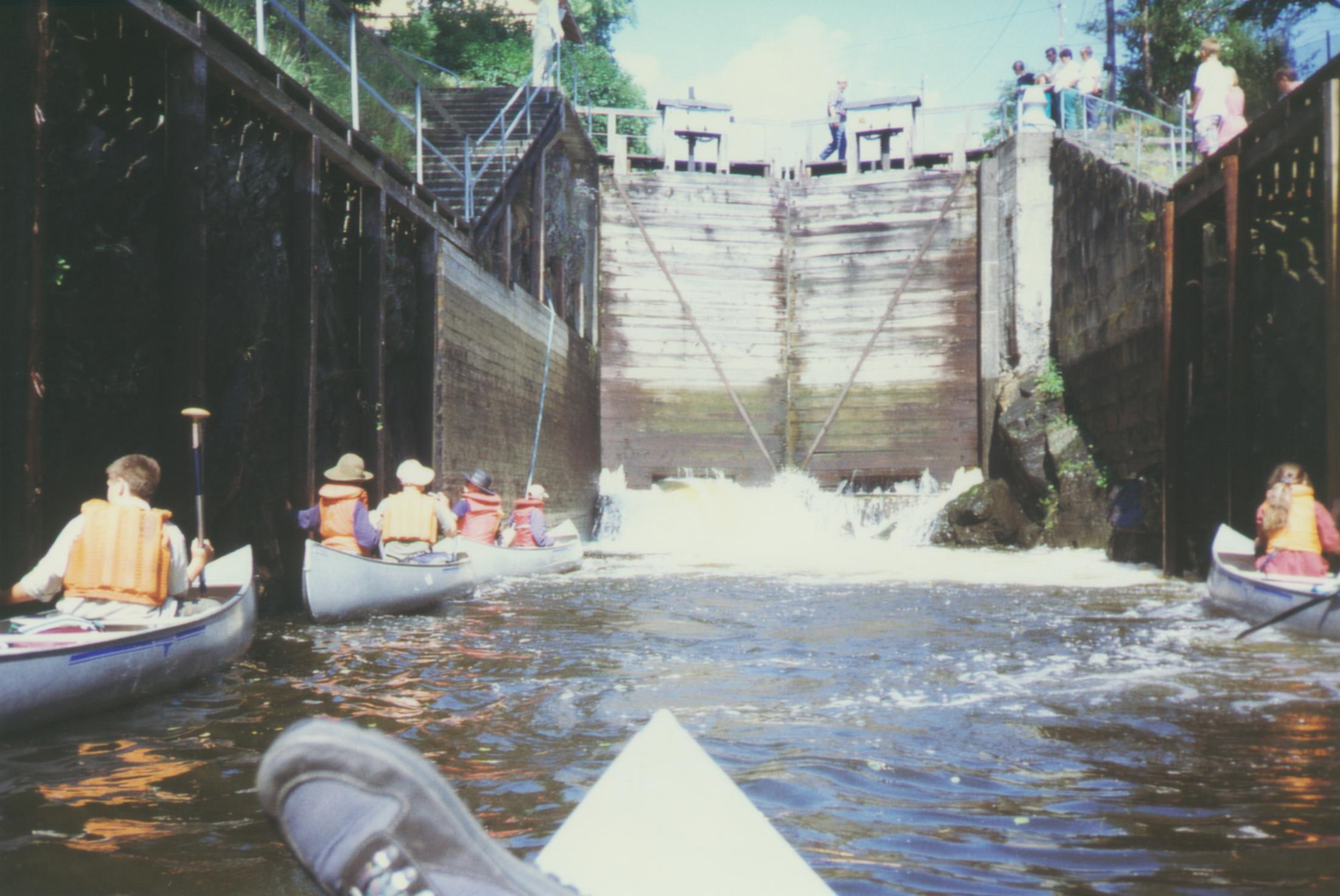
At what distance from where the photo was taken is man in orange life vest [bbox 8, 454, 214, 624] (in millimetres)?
4914

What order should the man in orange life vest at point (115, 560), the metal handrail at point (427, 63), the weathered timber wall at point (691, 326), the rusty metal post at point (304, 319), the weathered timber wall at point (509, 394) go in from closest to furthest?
the man in orange life vest at point (115, 560)
the rusty metal post at point (304, 319)
the weathered timber wall at point (509, 394)
the metal handrail at point (427, 63)
the weathered timber wall at point (691, 326)

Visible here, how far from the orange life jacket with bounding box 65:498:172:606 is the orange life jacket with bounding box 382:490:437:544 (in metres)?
4.18

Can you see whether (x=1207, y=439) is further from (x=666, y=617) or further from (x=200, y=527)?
(x=200, y=527)

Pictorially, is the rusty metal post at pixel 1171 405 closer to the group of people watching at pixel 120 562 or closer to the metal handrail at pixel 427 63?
the metal handrail at pixel 427 63

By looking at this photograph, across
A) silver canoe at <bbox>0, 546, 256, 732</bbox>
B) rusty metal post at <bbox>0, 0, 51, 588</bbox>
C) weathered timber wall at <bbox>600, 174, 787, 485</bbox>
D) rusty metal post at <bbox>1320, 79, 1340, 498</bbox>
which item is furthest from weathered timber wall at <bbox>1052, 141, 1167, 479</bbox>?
rusty metal post at <bbox>0, 0, 51, 588</bbox>

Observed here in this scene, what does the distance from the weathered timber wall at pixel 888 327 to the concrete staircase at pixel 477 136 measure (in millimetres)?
6029

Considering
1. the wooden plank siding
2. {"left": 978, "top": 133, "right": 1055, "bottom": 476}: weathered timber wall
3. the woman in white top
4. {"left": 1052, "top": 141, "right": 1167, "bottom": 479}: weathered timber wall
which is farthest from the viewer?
the wooden plank siding

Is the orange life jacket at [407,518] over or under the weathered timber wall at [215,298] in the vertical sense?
under

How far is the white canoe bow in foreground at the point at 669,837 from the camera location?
5.55ft

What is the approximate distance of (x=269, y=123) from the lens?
8.56 metres

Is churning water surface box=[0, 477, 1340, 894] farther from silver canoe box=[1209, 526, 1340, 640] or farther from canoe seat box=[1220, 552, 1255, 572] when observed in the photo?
canoe seat box=[1220, 552, 1255, 572]

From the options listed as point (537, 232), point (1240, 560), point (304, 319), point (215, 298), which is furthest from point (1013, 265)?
point (215, 298)

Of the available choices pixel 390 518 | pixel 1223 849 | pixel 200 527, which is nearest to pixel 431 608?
pixel 390 518

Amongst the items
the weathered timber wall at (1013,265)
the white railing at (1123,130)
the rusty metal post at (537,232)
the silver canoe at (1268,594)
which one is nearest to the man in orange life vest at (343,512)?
the silver canoe at (1268,594)
